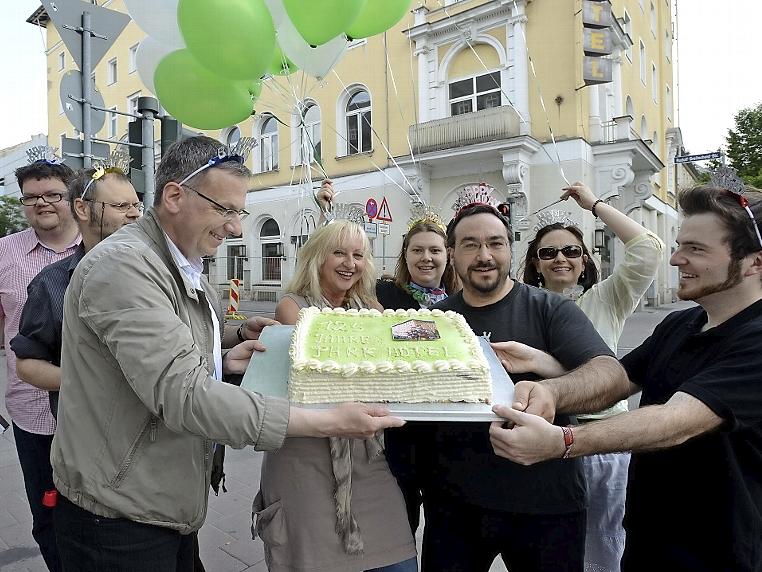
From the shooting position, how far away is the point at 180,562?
1761mm

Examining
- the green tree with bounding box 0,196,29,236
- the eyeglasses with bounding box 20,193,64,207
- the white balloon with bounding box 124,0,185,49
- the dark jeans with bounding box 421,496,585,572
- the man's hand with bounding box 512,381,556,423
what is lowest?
the dark jeans with bounding box 421,496,585,572

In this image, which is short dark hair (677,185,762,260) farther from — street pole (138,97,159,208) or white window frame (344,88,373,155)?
white window frame (344,88,373,155)

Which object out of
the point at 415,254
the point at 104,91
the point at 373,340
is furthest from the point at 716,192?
the point at 104,91

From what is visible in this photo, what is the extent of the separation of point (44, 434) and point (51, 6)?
3.72 metres

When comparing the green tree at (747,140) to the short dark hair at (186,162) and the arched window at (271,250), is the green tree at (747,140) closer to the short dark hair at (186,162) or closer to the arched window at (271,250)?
the arched window at (271,250)

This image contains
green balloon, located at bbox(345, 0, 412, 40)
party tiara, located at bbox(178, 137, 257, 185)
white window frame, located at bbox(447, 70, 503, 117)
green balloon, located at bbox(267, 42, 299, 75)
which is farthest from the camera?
white window frame, located at bbox(447, 70, 503, 117)

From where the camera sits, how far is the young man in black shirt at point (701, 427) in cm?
139

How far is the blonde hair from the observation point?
8.13 ft

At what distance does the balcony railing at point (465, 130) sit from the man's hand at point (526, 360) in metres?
12.5

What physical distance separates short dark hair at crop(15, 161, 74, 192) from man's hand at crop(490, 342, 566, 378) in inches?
95.6

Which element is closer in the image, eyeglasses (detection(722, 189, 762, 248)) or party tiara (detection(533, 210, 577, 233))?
eyeglasses (detection(722, 189, 762, 248))

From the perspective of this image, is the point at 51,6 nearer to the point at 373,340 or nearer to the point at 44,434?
the point at 44,434

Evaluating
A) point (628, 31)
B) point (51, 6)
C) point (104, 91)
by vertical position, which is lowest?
point (51, 6)

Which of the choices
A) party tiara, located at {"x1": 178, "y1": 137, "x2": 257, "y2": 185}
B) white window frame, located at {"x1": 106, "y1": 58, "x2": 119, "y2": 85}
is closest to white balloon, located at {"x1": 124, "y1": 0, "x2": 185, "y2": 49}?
party tiara, located at {"x1": 178, "y1": 137, "x2": 257, "y2": 185}
